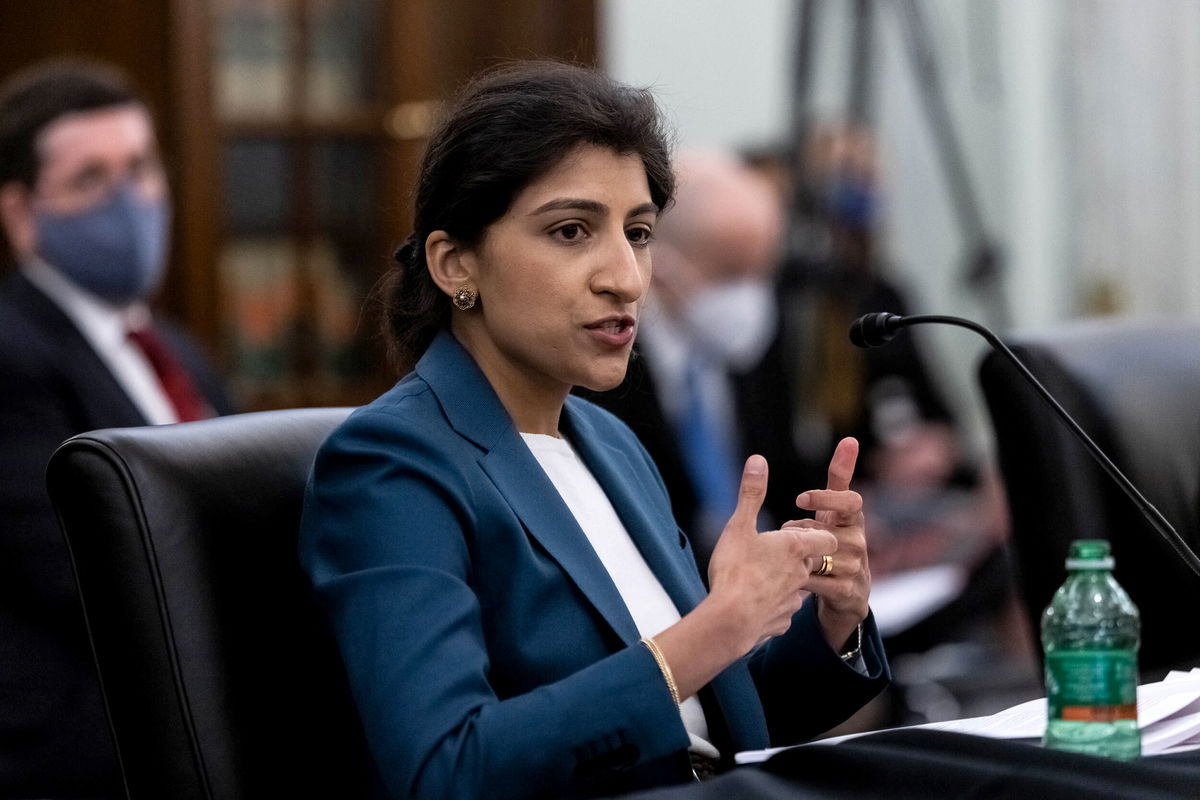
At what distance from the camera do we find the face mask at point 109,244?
265 centimetres

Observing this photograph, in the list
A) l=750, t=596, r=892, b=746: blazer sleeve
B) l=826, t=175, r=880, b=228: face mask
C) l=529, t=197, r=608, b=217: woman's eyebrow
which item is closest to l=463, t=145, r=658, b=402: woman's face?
l=529, t=197, r=608, b=217: woman's eyebrow

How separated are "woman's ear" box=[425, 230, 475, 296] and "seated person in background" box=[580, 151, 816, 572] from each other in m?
1.74

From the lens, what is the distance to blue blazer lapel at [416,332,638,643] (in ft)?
4.47

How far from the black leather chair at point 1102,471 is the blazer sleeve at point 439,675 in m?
0.88

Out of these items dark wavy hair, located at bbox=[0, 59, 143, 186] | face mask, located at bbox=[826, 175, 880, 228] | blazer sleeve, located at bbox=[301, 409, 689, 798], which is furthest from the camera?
face mask, located at bbox=[826, 175, 880, 228]

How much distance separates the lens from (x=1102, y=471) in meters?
2.00

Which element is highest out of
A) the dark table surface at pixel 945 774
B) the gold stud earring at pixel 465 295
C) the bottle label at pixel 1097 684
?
the gold stud earring at pixel 465 295

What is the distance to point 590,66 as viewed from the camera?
5.15ft

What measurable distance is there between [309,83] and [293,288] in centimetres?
51

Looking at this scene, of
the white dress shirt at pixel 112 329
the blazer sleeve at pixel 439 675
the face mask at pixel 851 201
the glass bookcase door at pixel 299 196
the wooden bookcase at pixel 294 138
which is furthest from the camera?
the face mask at pixel 851 201

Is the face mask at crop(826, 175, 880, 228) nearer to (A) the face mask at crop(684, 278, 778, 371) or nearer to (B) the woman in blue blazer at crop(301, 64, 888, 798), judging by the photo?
(A) the face mask at crop(684, 278, 778, 371)

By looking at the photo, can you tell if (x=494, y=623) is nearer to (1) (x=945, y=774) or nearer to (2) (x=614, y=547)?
(2) (x=614, y=547)

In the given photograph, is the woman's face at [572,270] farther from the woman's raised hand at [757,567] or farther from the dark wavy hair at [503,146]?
the woman's raised hand at [757,567]

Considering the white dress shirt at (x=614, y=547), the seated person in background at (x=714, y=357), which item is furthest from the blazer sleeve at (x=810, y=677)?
the seated person in background at (x=714, y=357)
